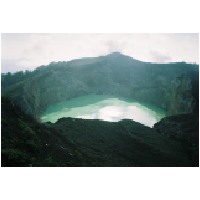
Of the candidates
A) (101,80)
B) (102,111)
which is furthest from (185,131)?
(101,80)

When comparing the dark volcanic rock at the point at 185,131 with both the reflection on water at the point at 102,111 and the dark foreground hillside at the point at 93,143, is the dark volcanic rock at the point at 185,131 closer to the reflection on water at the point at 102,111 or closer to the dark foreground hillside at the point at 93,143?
the dark foreground hillside at the point at 93,143

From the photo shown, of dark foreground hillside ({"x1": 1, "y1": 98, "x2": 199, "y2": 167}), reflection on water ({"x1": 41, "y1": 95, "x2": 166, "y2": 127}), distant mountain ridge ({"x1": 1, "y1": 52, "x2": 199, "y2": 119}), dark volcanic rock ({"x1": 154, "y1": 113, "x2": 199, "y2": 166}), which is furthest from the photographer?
distant mountain ridge ({"x1": 1, "y1": 52, "x2": 199, "y2": 119})

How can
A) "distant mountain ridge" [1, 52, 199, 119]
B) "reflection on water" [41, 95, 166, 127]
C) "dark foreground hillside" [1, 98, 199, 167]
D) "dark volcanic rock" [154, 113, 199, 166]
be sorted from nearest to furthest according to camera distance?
"dark foreground hillside" [1, 98, 199, 167] < "dark volcanic rock" [154, 113, 199, 166] < "reflection on water" [41, 95, 166, 127] < "distant mountain ridge" [1, 52, 199, 119]

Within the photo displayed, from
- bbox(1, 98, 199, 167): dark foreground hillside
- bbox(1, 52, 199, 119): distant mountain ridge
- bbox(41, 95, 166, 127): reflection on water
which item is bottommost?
bbox(1, 98, 199, 167): dark foreground hillside

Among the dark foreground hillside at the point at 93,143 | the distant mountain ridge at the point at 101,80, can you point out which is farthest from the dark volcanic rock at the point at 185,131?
the distant mountain ridge at the point at 101,80

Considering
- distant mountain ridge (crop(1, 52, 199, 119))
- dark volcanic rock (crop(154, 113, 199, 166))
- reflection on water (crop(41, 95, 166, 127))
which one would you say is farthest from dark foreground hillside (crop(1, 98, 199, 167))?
distant mountain ridge (crop(1, 52, 199, 119))

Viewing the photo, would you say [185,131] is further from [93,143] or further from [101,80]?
[101,80]

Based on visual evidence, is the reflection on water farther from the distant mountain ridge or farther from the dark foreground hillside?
the dark foreground hillside
